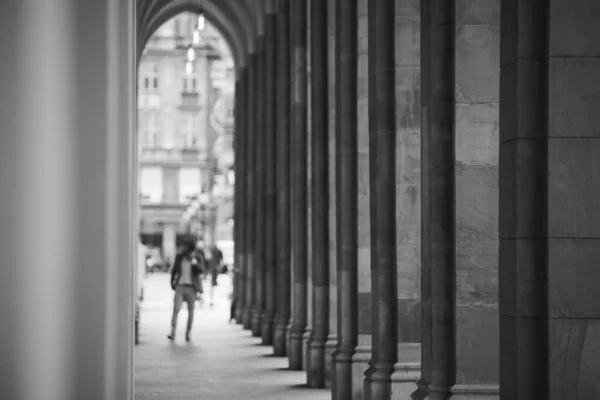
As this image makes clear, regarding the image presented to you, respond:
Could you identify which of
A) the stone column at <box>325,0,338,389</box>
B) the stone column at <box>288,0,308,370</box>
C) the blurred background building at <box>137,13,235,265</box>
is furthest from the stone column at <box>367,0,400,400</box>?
the blurred background building at <box>137,13,235,265</box>

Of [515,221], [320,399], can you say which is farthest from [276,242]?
[515,221]

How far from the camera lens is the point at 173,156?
9138cm

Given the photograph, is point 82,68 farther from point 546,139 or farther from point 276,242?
point 276,242

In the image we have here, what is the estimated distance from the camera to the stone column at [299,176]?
19.5 metres

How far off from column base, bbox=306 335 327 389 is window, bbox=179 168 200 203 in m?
75.0

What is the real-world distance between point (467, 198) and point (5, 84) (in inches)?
268

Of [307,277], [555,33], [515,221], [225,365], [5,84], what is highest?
[555,33]

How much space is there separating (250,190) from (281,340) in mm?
9183

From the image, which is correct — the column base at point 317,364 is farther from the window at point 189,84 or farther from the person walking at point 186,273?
the window at point 189,84

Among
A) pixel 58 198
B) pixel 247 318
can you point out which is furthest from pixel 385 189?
pixel 247 318

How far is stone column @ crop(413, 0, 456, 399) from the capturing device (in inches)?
369

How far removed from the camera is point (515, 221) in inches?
263

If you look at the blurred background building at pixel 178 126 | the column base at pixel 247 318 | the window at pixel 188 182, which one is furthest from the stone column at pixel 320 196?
the window at pixel 188 182

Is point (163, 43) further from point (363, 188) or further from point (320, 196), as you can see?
point (363, 188)
